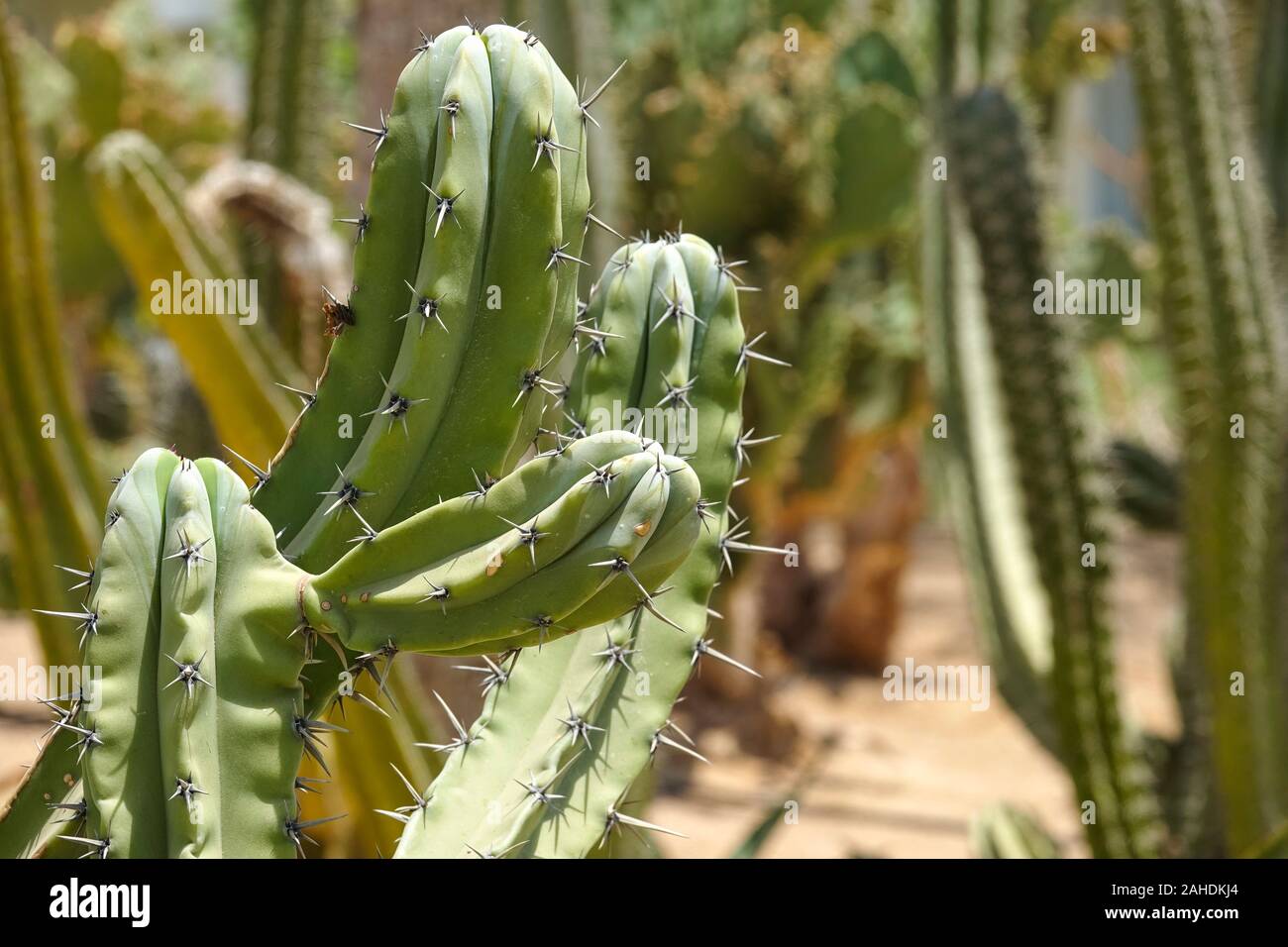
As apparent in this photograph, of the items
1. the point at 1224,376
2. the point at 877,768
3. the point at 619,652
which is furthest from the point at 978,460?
the point at 877,768

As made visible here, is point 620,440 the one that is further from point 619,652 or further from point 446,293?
point 619,652

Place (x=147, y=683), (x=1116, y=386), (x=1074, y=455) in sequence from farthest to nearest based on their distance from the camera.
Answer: (x=1116, y=386) → (x=1074, y=455) → (x=147, y=683)

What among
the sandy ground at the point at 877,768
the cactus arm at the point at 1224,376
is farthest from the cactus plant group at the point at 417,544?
the sandy ground at the point at 877,768

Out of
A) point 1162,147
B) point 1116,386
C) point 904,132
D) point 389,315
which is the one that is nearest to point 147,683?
Answer: point 389,315

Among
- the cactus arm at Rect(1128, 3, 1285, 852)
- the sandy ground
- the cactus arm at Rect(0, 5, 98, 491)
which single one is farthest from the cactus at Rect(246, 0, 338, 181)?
the cactus arm at Rect(1128, 3, 1285, 852)

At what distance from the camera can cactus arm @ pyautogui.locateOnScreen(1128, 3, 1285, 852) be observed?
2.64 meters

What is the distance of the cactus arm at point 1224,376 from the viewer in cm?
264

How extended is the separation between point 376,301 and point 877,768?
4620mm

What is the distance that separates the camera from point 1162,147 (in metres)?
2.71

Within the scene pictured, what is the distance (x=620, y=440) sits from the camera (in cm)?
105

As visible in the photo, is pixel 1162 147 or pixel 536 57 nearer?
pixel 536 57

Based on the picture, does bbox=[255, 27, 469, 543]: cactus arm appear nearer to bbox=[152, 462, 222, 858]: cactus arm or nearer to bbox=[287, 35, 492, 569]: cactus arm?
bbox=[287, 35, 492, 569]: cactus arm

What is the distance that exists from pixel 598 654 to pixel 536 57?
1.99ft
